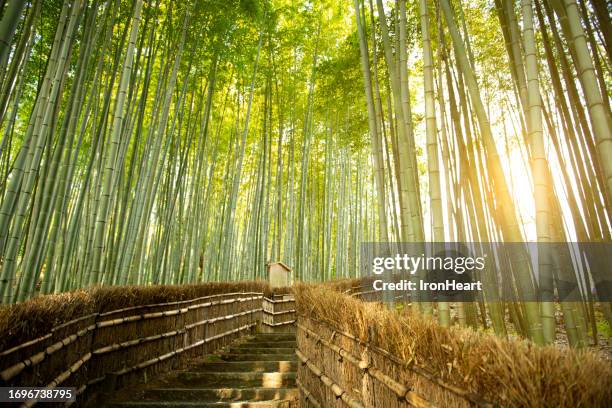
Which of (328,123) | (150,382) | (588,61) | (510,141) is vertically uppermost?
(328,123)

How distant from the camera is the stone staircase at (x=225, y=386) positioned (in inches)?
101

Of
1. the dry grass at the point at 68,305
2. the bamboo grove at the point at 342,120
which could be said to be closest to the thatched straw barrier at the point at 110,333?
the dry grass at the point at 68,305

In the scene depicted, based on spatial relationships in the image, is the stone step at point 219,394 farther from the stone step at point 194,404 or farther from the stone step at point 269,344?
the stone step at point 269,344

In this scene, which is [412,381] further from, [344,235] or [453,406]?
[344,235]

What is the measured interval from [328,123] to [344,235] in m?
2.86

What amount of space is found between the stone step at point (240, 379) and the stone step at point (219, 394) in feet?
0.86

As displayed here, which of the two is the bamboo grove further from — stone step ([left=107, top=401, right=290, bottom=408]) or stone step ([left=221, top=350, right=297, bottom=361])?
stone step ([left=221, top=350, right=297, bottom=361])

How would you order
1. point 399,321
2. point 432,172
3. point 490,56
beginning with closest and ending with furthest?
point 399,321 → point 432,172 → point 490,56

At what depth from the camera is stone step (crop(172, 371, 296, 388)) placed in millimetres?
3080

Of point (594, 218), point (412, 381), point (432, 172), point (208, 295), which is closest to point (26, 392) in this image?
point (412, 381)

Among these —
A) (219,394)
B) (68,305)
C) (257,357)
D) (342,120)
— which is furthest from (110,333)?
(342,120)

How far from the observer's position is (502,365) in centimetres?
83

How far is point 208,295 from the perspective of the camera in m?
4.16

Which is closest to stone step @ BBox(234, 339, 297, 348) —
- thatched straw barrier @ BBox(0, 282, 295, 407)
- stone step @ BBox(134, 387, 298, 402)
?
thatched straw barrier @ BBox(0, 282, 295, 407)
